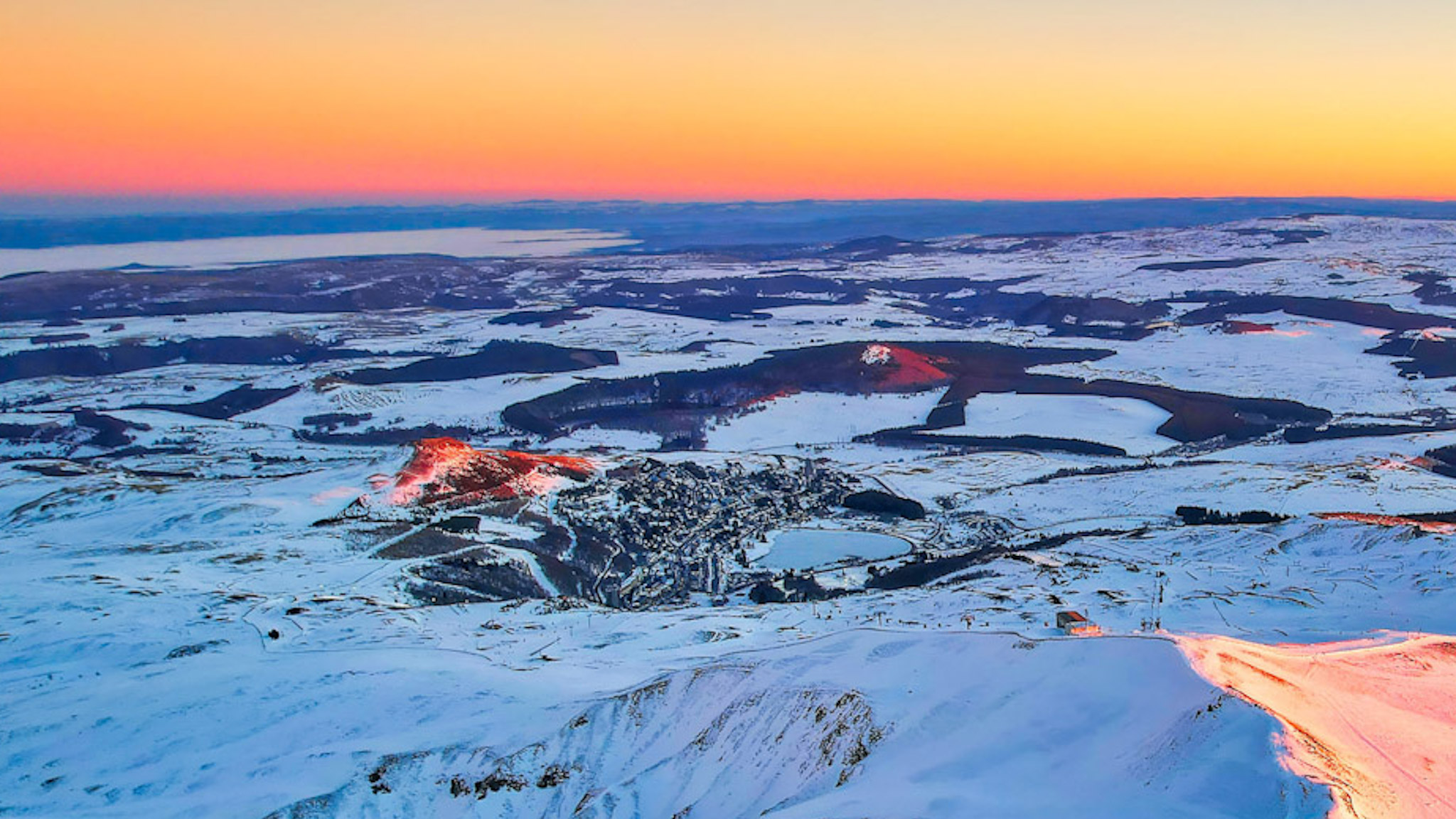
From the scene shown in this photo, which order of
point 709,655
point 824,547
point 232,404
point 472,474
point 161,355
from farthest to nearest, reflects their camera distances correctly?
point 161,355, point 232,404, point 472,474, point 824,547, point 709,655

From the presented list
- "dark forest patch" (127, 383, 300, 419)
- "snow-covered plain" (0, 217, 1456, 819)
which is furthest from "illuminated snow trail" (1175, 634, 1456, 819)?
"dark forest patch" (127, 383, 300, 419)

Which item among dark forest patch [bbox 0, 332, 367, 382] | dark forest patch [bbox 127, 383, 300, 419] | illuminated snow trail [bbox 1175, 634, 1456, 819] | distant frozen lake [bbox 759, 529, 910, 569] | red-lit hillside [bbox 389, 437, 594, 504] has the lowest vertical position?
dark forest patch [bbox 127, 383, 300, 419]

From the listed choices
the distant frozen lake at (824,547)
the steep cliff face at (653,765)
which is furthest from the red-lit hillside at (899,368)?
the steep cliff face at (653,765)

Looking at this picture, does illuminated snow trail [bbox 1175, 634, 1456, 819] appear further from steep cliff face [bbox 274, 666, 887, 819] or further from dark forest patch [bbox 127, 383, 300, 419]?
dark forest patch [bbox 127, 383, 300, 419]

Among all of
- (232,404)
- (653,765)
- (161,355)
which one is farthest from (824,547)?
(161,355)

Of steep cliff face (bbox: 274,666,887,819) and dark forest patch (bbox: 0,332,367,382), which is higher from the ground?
steep cliff face (bbox: 274,666,887,819)

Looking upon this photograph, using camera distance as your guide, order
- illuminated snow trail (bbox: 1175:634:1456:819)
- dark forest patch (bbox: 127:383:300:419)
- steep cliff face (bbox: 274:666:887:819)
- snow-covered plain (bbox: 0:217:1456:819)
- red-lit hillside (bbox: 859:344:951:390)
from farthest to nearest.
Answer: red-lit hillside (bbox: 859:344:951:390)
dark forest patch (bbox: 127:383:300:419)
steep cliff face (bbox: 274:666:887:819)
snow-covered plain (bbox: 0:217:1456:819)
illuminated snow trail (bbox: 1175:634:1456:819)

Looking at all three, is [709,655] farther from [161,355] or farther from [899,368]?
[161,355]
